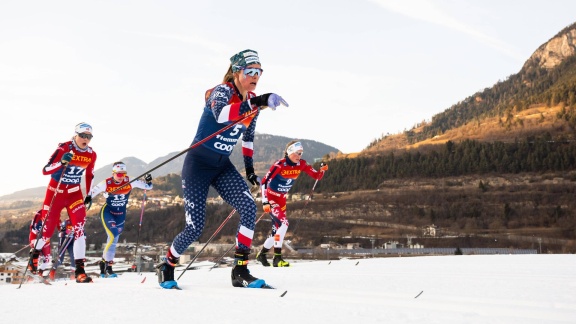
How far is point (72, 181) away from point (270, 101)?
16.4 ft

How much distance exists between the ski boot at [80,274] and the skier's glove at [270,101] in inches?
161

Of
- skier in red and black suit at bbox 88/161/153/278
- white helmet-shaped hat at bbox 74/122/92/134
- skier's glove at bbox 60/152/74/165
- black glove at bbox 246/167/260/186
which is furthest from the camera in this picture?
skier in red and black suit at bbox 88/161/153/278

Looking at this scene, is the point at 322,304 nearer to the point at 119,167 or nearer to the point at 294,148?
the point at 294,148

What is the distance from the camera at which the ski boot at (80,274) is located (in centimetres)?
705

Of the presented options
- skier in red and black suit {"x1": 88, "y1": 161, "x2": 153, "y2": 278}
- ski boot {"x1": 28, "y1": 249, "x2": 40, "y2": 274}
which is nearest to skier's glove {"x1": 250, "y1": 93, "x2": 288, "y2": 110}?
ski boot {"x1": 28, "y1": 249, "x2": 40, "y2": 274}

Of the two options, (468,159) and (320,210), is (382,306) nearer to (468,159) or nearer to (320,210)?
(320,210)

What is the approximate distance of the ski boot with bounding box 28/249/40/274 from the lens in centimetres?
857

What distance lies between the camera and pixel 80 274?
7.24m

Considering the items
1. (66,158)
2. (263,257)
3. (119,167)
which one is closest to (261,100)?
(66,158)

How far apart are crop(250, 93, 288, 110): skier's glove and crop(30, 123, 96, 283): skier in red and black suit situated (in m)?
4.56

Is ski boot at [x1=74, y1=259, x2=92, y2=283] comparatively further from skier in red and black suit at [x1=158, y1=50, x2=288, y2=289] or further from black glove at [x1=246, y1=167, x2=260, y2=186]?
black glove at [x1=246, y1=167, x2=260, y2=186]

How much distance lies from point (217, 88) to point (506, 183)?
121869mm

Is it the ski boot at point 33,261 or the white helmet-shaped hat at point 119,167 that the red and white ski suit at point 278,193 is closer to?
the white helmet-shaped hat at point 119,167

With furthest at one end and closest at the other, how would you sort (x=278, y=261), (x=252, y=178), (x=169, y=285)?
1. (x=278, y=261)
2. (x=252, y=178)
3. (x=169, y=285)
